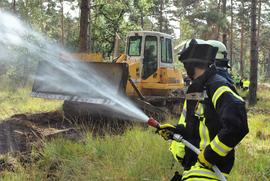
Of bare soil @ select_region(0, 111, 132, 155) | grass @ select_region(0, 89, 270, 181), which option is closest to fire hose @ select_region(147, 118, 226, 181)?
grass @ select_region(0, 89, 270, 181)

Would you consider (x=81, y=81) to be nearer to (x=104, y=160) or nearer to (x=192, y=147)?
(x=104, y=160)

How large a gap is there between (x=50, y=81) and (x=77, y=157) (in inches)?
222

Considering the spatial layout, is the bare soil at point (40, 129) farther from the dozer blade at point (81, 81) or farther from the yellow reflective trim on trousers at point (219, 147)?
the yellow reflective trim on trousers at point (219, 147)

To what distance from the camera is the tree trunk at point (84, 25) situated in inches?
540

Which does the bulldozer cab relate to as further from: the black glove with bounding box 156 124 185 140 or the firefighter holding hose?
the firefighter holding hose

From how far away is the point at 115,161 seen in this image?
19.0 feet

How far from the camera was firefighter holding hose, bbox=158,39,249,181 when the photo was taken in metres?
2.78

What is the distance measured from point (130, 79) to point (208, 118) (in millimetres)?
7877

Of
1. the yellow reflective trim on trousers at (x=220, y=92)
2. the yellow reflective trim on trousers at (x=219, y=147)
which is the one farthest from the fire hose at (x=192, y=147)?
the yellow reflective trim on trousers at (x=220, y=92)

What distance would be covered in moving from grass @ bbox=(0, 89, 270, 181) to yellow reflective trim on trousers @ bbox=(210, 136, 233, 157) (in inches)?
88.5

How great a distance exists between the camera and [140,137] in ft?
23.1

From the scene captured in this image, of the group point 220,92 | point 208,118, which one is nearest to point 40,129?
point 208,118

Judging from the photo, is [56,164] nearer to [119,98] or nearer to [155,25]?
[119,98]

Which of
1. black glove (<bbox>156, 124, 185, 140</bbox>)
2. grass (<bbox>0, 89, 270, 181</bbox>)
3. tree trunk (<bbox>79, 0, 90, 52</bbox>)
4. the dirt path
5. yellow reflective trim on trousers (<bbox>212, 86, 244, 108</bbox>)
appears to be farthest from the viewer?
tree trunk (<bbox>79, 0, 90, 52</bbox>)
